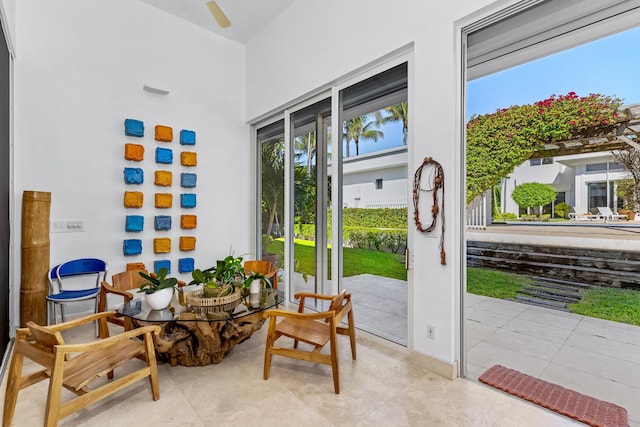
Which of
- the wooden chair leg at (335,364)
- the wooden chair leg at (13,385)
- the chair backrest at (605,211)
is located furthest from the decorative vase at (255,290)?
the chair backrest at (605,211)

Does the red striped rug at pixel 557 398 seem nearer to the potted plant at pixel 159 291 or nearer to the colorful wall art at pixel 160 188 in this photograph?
the potted plant at pixel 159 291

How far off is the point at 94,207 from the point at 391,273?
326 cm

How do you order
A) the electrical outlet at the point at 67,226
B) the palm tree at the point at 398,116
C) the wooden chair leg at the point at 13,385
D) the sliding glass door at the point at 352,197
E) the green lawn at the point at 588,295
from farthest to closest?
the electrical outlet at the point at 67,226 → the sliding glass door at the point at 352,197 → the palm tree at the point at 398,116 → the green lawn at the point at 588,295 → the wooden chair leg at the point at 13,385

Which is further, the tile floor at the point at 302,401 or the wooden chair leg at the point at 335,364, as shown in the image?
the wooden chair leg at the point at 335,364

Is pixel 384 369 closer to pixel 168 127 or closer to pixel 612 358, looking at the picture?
pixel 612 358

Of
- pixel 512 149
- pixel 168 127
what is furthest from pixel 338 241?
pixel 168 127

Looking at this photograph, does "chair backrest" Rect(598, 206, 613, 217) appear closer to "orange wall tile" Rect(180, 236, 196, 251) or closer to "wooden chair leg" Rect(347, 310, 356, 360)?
"wooden chair leg" Rect(347, 310, 356, 360)

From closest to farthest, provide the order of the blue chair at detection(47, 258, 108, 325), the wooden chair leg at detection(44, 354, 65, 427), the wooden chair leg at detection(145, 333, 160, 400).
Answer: the wooden chair leg at detection(44, 354, 65, 427) → the wooden chair leg at detection(145, 333, 160, 400) → the blue chair at detection(47, 258, 108, 325)

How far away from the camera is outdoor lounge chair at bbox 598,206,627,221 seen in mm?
1927

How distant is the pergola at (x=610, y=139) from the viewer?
1.86m

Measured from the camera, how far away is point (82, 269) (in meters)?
3.53

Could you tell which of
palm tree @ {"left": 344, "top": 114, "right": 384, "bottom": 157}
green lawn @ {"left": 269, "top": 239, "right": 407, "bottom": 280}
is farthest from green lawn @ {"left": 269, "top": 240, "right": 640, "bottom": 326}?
palm tree @ {"left": 344, "top": 114, "right": 384, "bottom": 157}

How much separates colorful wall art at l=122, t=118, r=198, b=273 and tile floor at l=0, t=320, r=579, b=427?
1.85 meters

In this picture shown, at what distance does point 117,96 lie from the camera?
380cm
